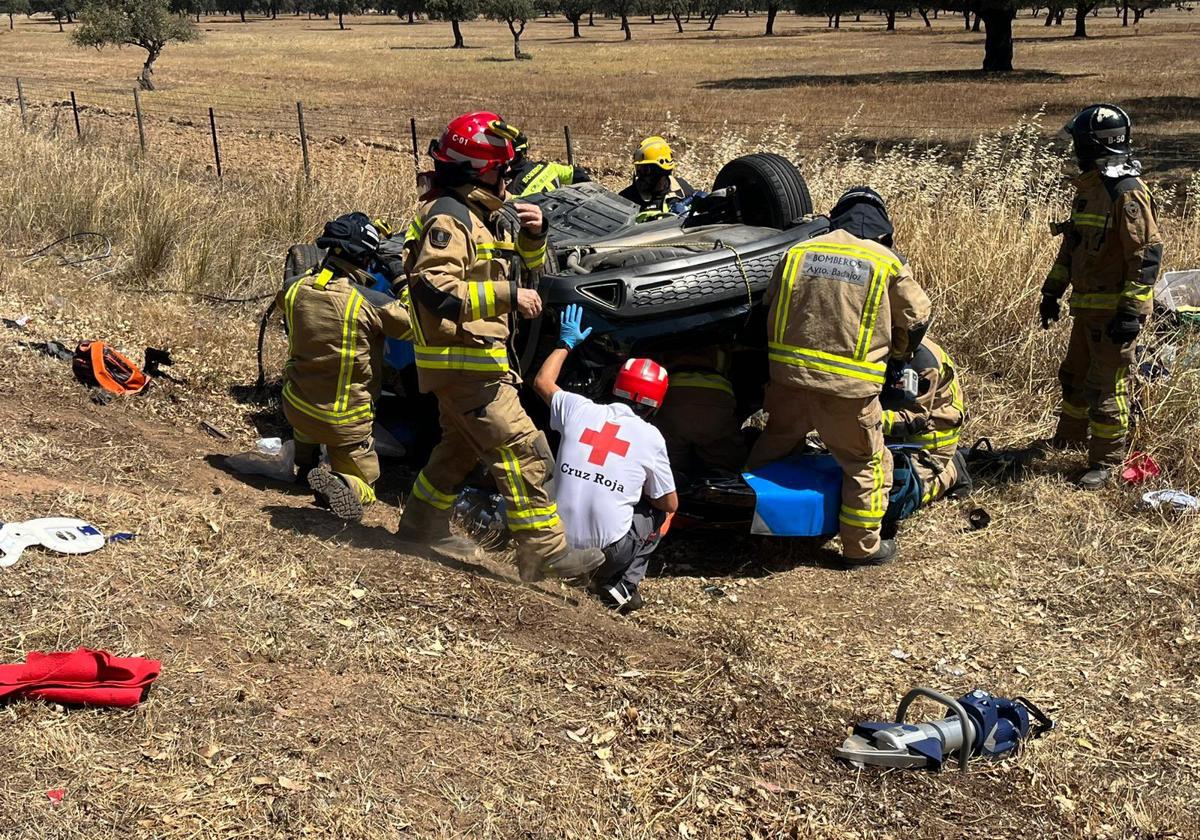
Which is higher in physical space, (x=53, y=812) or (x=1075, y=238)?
(x=1075, y=238)

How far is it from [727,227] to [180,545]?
3404mm

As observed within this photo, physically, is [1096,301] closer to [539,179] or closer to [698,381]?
[698,381]

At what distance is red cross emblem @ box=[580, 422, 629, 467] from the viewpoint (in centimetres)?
487

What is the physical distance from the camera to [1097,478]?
244 inches

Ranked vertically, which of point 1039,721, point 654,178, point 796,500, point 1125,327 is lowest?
point 1039,721

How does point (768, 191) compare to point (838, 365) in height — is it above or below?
above

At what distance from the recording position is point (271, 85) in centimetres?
3572

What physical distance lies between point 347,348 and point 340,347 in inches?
1.4

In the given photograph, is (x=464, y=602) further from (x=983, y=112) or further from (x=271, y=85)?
(x=271, y=85)

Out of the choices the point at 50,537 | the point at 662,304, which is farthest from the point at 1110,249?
the point at 50,537

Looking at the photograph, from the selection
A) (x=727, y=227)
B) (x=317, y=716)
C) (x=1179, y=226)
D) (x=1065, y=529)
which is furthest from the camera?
(x=1179, y=226)

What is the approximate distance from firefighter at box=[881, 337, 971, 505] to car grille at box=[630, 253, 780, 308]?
0.86 metres

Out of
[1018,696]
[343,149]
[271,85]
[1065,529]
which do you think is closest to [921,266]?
[1065,529]

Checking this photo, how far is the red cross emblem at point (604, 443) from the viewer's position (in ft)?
16.0
